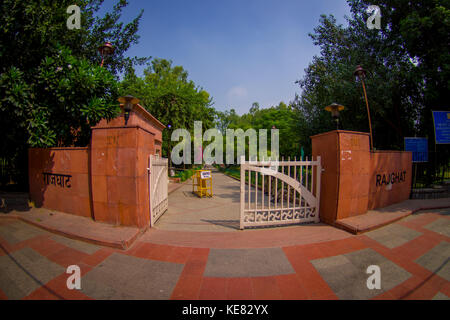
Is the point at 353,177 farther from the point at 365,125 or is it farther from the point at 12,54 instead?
the point at 12,54

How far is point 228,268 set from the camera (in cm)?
292

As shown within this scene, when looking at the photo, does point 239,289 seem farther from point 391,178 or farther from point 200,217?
point 391,178

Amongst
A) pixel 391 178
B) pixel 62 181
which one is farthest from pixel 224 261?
pixel 391 178

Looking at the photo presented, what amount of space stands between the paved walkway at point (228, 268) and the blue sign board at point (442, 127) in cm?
606

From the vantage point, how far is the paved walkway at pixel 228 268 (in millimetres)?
2416

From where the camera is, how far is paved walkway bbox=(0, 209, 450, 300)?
2.42 meters

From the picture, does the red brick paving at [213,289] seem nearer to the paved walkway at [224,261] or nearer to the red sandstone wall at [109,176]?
the paved walkway at [224,261]

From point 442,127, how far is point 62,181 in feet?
47.7

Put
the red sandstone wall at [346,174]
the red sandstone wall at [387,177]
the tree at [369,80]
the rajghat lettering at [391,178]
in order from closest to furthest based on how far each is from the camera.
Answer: the red sandstone wall at [346,174]
the red sandstone wall at [387,177]
the rajghat lettering at [391,178]
the tree at [369,80]

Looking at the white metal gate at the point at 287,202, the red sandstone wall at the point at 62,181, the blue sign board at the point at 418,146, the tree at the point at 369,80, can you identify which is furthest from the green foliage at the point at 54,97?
the blue sign board at the point at 418,146

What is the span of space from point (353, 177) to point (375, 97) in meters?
6.39

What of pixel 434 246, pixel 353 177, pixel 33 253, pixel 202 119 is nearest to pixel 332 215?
pixel 353 177
